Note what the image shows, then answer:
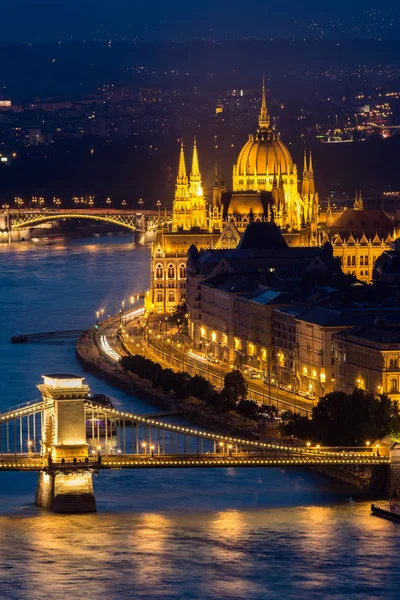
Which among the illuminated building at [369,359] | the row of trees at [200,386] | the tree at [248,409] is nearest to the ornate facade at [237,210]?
the row of trees at [200,386]

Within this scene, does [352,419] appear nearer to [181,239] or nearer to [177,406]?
[177,406]

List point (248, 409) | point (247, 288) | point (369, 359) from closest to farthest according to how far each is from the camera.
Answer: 1. point (369, 359)
2. point (248, 409)
3. point (247, 288)

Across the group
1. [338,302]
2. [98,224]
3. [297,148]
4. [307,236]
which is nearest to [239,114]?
[297,148]

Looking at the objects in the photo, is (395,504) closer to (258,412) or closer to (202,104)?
(258,412)

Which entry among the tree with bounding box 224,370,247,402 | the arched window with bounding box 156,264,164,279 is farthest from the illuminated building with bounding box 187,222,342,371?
the tree with bounding box 224,370,247,402

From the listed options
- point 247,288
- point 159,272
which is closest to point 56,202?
point 159,272

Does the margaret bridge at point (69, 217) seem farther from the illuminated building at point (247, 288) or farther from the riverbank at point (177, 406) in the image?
the riverbank at point (177, 406)

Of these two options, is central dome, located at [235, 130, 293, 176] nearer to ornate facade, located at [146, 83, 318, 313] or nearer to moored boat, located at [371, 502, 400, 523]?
ornate facade, located at [146, 83, 318, 313]
